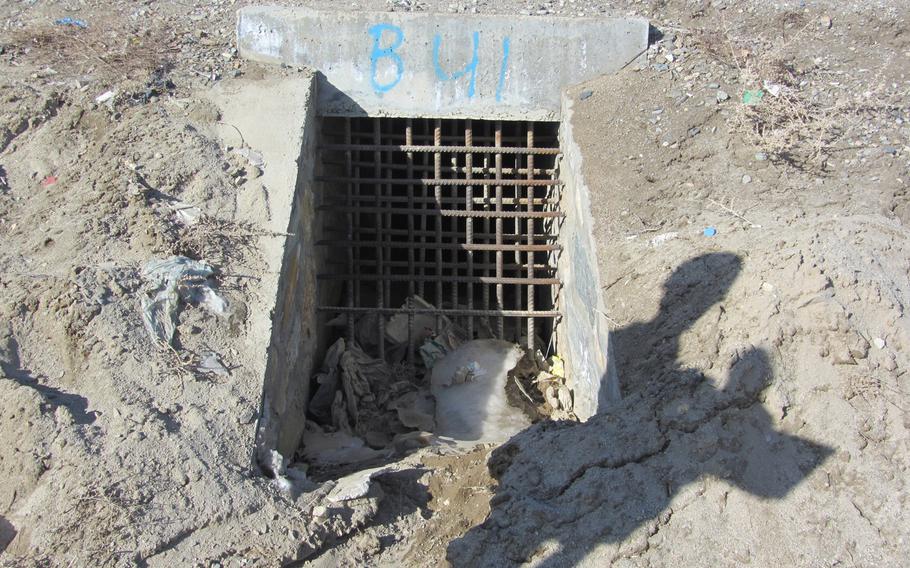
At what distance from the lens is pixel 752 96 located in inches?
211

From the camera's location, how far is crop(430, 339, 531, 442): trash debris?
5.01m

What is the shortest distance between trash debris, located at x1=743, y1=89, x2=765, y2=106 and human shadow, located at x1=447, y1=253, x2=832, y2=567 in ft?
7.48

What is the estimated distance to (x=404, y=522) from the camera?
3551 millimetres

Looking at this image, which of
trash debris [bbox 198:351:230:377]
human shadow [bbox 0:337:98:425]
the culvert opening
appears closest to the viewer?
human shadow [bbox 0:337:98:425]

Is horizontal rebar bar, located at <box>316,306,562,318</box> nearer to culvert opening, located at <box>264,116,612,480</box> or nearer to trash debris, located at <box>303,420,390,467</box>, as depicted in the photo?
culvert opening, located at <box>264,116,612,480</box>

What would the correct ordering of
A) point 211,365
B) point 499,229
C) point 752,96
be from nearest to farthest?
Result: point 211,365 → point 752,96 → point 499,229

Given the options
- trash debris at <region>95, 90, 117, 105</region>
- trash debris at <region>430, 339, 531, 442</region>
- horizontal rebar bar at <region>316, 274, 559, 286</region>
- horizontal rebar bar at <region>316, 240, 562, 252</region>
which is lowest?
trash debris at <region>430, 339, 531, 442</region>

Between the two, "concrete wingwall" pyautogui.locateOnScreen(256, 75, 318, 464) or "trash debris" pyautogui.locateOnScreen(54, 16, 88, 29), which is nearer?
"concrete wingwall" pyautogui.locateOnScreen(256, 75, 318, 464)

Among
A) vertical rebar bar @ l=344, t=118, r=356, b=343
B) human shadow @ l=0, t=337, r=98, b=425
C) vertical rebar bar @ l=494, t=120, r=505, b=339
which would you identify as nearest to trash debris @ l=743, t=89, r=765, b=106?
vertical rebar bar @ l=494, t=120, r=505, b=339

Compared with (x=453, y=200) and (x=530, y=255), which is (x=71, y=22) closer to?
(x=453, y=200)

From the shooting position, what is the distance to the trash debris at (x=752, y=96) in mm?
5332

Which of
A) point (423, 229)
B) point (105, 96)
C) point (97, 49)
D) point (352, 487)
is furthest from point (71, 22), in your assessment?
point (352, 487)

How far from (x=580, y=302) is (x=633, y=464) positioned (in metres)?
1.83

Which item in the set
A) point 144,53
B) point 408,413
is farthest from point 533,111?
point 144,53
